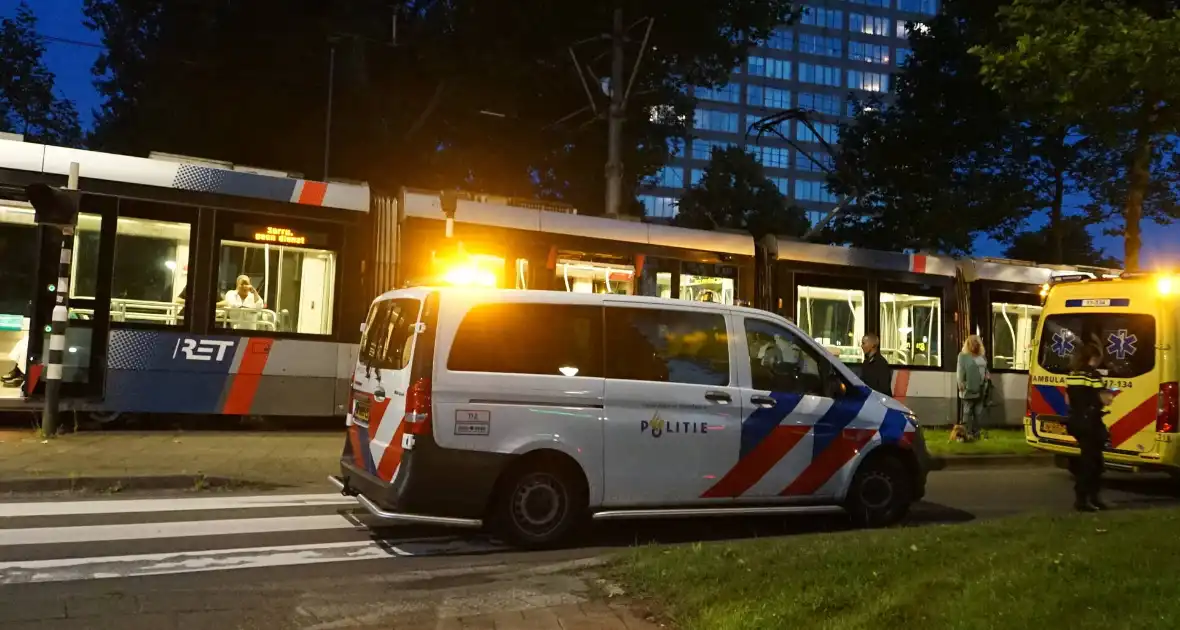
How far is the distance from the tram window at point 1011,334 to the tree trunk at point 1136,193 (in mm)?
1749

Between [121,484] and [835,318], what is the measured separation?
35.4 ft

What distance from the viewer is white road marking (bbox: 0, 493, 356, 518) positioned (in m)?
7.14

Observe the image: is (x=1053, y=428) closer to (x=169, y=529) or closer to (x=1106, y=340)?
(x=1106, y=340)

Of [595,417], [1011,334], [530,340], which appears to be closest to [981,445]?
[1011,334]

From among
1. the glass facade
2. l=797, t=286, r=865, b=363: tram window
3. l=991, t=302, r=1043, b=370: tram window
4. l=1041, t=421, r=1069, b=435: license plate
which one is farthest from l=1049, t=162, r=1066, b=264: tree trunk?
the glass facade

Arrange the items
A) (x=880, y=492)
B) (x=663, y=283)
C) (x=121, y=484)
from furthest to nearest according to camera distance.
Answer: (x=663, y=283), (x=121, y=484), (x=880, y=492)

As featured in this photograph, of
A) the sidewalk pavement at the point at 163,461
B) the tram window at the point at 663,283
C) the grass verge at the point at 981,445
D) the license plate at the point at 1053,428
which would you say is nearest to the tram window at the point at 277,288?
the sidewalk pavement at the point at 163,461

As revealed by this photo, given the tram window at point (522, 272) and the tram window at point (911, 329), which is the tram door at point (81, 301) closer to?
the tram window at point (522, 272)

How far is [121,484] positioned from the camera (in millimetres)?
8141

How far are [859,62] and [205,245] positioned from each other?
98010 millimetres

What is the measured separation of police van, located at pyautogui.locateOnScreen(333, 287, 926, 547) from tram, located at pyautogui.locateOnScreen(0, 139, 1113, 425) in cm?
460

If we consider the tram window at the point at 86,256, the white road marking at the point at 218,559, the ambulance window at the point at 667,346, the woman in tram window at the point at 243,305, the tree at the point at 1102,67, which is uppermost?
the tree at the point at 1102,67

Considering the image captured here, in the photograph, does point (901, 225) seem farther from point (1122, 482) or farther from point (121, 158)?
point (121, 158)

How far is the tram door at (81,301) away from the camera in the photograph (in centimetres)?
1031
